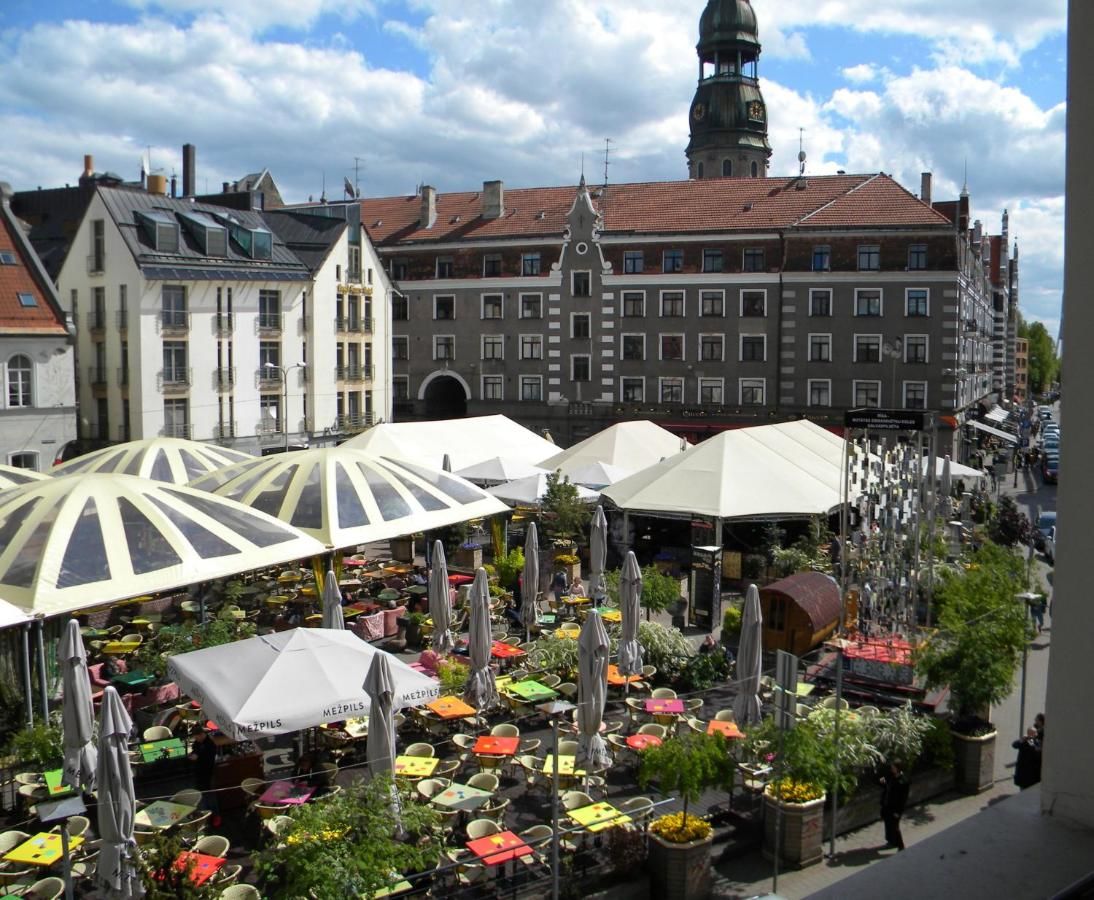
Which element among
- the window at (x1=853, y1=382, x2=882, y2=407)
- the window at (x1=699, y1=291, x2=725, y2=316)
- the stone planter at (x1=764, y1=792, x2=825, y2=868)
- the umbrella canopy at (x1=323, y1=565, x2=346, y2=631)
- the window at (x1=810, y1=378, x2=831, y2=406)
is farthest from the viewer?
the window at (x1=699, y1=291, x2=725, y2=316)

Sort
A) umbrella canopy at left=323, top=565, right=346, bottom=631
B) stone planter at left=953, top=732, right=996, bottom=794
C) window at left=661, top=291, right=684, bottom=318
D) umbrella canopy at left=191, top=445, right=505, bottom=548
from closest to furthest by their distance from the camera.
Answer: stone planter at left=953, top=732, right=996, bottom=794 → umbrella canopy at left=323, top=565, right=346, bottom=631 → umbrella canopy at left=191, top=445, right=505, bottom=548 → window at left=661, top=291, right=684, bottom=318

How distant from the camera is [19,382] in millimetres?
36062

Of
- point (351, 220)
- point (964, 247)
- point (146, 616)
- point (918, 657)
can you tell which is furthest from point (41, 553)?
point (964, 247)

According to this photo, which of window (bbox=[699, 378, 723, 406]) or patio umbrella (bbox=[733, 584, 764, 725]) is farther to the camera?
window (bbox=[699, 378, 723, 406])

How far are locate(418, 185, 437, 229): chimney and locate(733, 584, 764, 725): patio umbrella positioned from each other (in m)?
46.6

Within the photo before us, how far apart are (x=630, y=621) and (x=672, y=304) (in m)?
36.3

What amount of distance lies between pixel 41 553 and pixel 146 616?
6856 millimetres

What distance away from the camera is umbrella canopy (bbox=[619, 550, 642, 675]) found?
1789 centimetres

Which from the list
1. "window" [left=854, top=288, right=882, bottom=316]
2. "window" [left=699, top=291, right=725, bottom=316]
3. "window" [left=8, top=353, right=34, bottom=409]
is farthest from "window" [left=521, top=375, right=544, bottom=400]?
"window" [left=8, top=353, right=34, bottom=409]

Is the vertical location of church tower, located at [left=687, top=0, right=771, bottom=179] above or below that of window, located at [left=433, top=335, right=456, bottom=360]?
above

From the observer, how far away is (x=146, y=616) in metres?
23.1

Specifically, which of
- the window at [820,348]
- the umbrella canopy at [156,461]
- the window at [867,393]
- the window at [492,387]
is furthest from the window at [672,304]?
the umbrella canopy at [156,461]

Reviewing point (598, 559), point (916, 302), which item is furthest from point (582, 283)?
point (598, 559)

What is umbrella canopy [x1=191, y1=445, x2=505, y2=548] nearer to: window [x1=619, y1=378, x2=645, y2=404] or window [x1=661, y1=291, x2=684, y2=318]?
window [x1=619, y1=378, x2=645, y2=404]
